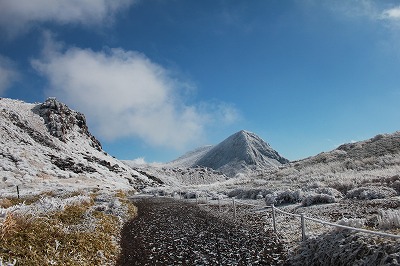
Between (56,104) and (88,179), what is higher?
(56,104)

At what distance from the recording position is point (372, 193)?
3053cm

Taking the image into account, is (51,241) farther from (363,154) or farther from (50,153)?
(50,153)

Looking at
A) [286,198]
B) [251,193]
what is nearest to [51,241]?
[286,198]

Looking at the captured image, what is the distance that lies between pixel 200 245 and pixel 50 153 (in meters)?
114

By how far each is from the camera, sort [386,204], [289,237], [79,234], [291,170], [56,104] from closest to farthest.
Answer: [79,234], [289,237], [386,204], [291,170], [56,104]

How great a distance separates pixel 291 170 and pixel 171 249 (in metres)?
77.5

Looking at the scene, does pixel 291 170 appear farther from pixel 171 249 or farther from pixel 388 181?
pixel 171 249

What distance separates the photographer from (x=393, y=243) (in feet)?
30.6

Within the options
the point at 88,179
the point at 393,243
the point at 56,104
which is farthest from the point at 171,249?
the point at 56,104

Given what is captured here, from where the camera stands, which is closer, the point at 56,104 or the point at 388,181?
the point at 388,181

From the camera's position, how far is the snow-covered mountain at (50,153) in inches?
3231

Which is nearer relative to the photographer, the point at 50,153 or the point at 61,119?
the point at 50,153

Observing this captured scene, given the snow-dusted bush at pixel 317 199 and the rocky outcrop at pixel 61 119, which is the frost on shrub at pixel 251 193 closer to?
the snow-dusted bush at pixel 317 199

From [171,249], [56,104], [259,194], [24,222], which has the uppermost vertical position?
[56,104]
